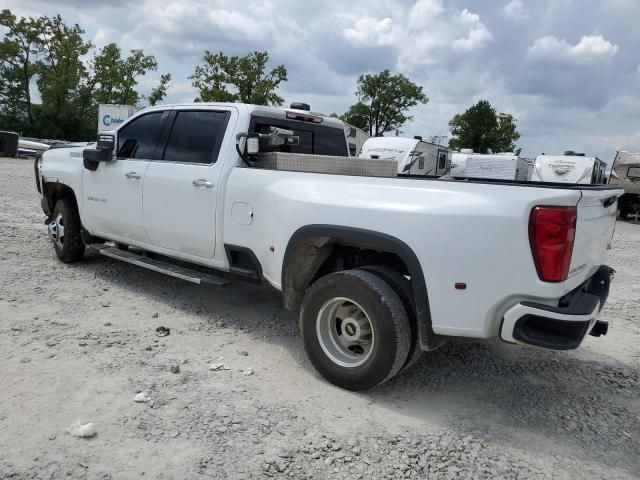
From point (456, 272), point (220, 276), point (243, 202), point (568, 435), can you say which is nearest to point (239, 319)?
point (220, 276)

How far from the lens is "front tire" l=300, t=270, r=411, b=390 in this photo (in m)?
3.21

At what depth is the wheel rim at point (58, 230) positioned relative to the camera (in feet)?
20.8

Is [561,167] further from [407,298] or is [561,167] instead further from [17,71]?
[17,71]

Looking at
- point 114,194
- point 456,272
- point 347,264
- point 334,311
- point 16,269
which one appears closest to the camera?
point 456,272

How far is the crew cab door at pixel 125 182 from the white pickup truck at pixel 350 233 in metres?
0.02

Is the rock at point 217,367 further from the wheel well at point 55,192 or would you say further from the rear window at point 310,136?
the wheel well at point 55,192

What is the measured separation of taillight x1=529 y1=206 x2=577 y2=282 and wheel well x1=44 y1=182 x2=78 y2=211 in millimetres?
5285

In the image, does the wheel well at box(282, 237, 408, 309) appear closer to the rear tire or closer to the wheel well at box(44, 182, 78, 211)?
the rear tire

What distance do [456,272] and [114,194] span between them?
3810 millimetres

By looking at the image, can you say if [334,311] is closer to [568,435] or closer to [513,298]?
[513,298]

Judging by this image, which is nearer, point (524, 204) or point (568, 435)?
point (524, 204)

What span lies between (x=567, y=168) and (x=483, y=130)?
42630 mm

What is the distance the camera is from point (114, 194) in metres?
5.41

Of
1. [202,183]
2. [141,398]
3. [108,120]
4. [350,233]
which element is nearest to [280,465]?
[141,398]
